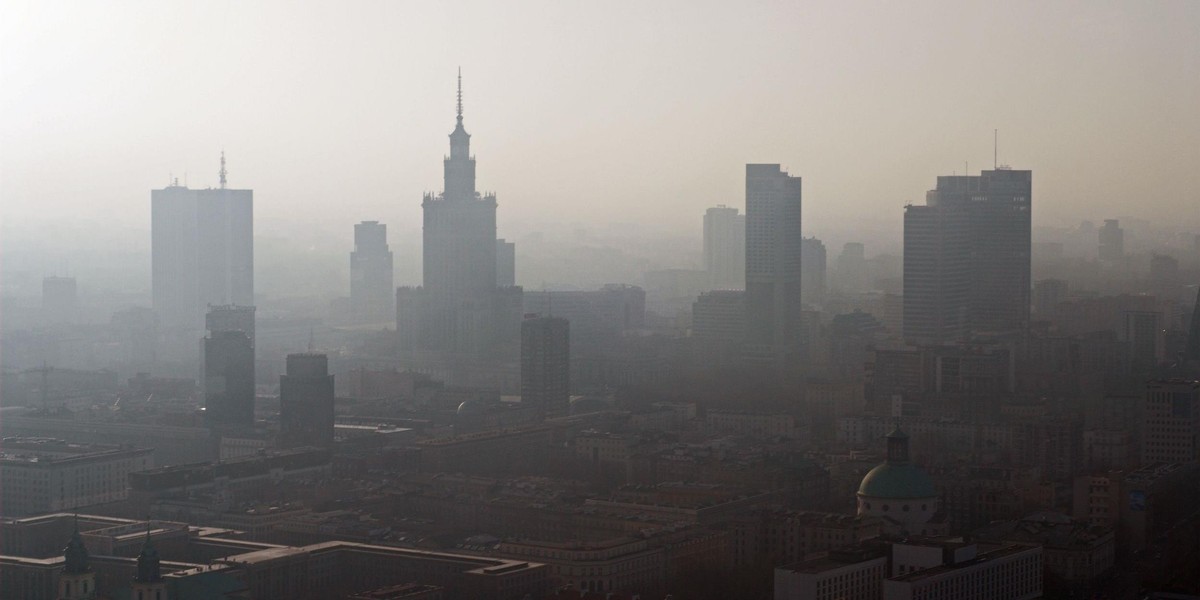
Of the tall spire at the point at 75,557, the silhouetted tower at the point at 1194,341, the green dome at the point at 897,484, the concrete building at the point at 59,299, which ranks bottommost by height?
the tall spire at the point at 75,557

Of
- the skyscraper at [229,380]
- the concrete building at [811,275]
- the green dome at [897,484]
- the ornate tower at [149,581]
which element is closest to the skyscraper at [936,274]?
the concrete building at [811,275]

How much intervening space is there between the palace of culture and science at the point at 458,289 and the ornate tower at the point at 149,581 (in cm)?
2673

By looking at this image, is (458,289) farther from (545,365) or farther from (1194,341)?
(1194,341)

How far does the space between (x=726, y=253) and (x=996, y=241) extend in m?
6.39

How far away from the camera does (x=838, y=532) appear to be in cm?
1864

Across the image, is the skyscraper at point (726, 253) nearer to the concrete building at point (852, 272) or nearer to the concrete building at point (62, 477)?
the concrete building at point (852, 272)

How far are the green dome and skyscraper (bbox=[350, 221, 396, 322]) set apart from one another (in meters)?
21.9

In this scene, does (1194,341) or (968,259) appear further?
(968,259)

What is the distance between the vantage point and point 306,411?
28.6 meters

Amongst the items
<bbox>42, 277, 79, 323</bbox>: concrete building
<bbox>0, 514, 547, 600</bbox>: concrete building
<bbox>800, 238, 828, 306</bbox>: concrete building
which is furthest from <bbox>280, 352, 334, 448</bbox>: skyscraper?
<bbox>800, 238, 828, 306</bbox>: concrete building

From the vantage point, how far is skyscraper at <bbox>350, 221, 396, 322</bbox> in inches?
1623

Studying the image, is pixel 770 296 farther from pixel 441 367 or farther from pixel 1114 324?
pixel 1114 324

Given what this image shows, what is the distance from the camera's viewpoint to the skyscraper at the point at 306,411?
1117 inches

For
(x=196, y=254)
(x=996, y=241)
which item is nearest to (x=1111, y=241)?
(x=996, y=241)
